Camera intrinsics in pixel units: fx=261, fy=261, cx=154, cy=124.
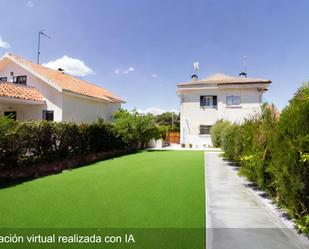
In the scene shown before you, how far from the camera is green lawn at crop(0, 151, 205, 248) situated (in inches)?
230

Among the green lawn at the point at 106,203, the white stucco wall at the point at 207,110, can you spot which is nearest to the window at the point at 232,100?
the white stucco wall at the point at 207,110

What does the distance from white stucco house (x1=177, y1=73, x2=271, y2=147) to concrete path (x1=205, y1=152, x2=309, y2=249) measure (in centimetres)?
2555

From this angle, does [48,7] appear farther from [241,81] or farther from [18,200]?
[241,81]

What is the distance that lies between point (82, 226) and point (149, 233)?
1497 millimetres

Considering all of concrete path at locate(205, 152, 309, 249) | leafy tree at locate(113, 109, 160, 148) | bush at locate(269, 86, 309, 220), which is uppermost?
leafy tree at locate(113, 109, 160, 148)

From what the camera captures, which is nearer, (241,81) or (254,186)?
(254,186)

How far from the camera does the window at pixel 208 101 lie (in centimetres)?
3394

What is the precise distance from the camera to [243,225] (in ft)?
18.8

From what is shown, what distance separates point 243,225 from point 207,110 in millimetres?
29038

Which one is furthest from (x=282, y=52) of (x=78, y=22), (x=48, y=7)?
(x=48, y=7)

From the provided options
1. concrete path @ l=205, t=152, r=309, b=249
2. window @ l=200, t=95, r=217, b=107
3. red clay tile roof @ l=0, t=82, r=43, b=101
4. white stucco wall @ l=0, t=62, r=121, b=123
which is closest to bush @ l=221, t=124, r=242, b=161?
concrete path @ l=205, t=152, r=309, b=249

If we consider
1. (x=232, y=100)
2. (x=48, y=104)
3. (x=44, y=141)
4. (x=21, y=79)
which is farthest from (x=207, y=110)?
(x=44, y=141)

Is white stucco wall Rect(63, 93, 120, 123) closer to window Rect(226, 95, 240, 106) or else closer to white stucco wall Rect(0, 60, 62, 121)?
white stucco wall Rect(0, 60, 62, 121)

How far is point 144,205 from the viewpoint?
7.16m
